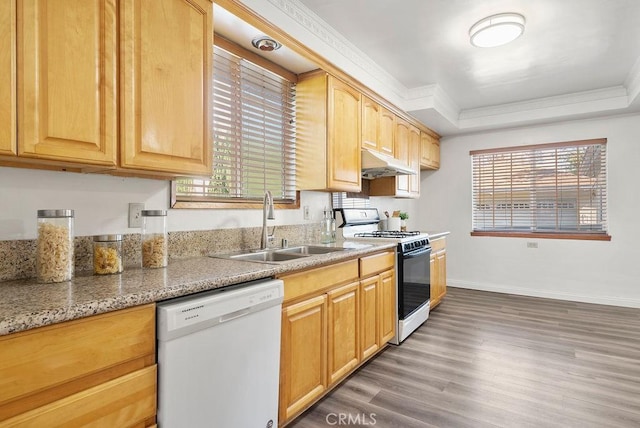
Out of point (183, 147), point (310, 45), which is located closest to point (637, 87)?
point (310, 45)

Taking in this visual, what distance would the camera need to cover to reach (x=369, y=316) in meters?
2.63

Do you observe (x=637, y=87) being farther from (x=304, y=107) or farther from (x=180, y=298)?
(x=180, y=298)

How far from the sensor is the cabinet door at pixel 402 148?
401cm

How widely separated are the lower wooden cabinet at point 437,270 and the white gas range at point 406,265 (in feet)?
0.84

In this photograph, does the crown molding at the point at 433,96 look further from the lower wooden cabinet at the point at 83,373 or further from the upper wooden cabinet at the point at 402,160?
the lower wooden cabinet at the point at 83,373

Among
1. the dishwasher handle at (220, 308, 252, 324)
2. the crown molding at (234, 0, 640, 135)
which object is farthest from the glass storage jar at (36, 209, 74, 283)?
the crown molding at (234, 0, 640, 135)

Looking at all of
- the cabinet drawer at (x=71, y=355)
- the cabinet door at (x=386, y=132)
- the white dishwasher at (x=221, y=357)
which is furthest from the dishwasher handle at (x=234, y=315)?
the cabinet door at (x=386, y=132)

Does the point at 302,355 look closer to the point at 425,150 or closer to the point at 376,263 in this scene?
A: the point at 376,263

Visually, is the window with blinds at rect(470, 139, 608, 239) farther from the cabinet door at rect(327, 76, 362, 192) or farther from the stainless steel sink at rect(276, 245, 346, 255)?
the stainless steel sink at rect(276, 245, 346, 255)

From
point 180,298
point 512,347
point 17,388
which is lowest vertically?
point 512,347

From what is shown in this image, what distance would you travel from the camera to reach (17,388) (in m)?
0.90

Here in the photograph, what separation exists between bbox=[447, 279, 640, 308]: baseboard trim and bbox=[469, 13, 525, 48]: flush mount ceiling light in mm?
3476

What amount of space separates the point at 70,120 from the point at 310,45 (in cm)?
178

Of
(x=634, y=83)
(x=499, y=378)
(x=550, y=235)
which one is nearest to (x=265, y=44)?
(x=499, y=378)
